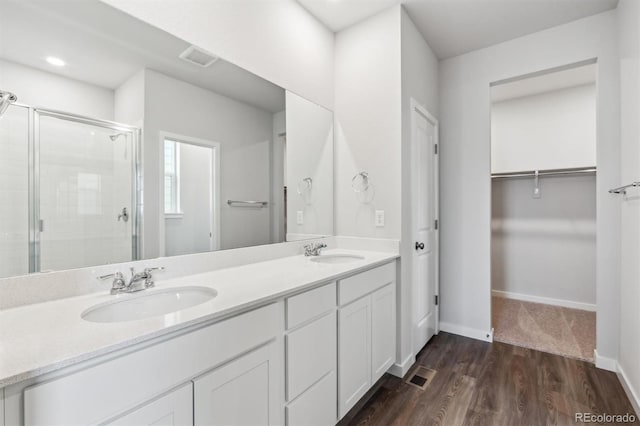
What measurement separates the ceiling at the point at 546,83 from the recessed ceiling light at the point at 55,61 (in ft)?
11.8

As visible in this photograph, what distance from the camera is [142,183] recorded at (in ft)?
4.42

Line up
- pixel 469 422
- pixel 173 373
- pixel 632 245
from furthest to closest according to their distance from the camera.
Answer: pixel 632 245 → pixel 469 422 → pixel 173 373

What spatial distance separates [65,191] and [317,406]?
4.73 feet

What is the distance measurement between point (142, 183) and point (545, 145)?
168 inches

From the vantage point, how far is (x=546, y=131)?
11.6ft

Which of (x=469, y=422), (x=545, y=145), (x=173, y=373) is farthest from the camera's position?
(x=545, y=145)

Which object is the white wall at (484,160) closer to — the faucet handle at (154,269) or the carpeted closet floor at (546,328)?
the carpeted closet floor at (546,328)

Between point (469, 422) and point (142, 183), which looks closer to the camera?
point (142, 183)

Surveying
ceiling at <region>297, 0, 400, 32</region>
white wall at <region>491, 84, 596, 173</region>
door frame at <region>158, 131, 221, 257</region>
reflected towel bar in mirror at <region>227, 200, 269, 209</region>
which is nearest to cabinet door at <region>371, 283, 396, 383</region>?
reflected towel bar in mirror at <region>227, 200, 269, 209</region>

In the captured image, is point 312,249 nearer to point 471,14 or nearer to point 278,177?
point 278,177

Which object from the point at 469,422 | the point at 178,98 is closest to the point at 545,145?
the point at 469,422

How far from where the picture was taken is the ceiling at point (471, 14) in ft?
7.03

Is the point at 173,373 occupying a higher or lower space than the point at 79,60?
lower

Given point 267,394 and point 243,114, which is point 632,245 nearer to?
point 267,394
